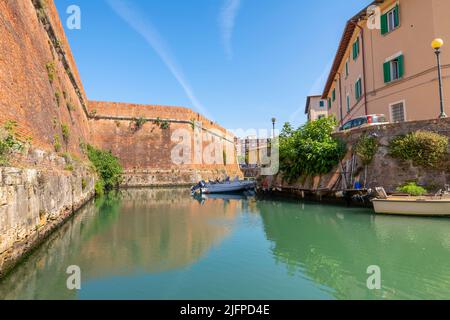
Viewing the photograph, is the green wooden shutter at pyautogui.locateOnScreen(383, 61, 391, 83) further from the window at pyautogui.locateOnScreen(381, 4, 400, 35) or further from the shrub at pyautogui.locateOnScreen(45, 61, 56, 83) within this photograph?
the shrub at pyautogui.locateOnScreen(45, 61, 56, 83)

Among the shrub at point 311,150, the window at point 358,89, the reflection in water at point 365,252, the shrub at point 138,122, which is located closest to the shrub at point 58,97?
the reflection in water at point 365,252

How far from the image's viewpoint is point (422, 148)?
11.7 metres

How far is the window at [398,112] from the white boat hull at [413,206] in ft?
19.9

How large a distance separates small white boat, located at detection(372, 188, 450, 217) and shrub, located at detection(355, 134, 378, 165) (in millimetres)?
2709

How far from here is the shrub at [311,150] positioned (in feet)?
49.1

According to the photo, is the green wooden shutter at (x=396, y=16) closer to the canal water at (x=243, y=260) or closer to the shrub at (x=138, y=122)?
the canal water at (x=243, y=260)

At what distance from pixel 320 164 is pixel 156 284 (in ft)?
39.0

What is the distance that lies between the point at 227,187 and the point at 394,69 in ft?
47.2

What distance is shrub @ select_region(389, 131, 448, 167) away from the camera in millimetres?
11398

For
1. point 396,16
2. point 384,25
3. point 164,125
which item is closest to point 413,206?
point 396,16

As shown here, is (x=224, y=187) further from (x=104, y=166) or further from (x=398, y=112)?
(x=398, y=112)

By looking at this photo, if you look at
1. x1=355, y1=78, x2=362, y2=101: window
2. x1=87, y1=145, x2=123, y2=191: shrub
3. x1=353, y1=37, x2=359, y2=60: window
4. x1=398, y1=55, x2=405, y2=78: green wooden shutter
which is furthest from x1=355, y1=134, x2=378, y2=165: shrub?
x1=87, y1=145, x2=123, y2=191: shrub
